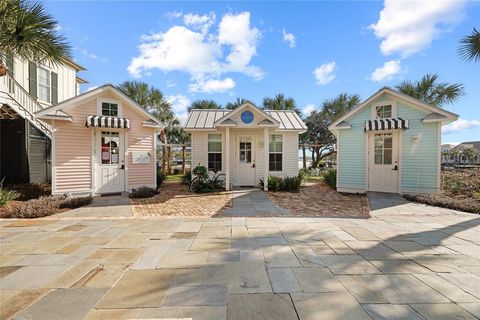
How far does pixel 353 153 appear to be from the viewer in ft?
34.2

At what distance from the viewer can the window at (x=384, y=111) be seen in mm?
9865

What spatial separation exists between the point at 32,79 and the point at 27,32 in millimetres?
6463

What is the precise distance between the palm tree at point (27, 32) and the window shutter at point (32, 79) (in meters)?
5.17

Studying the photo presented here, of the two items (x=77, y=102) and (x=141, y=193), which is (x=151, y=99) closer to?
(x=77, y=102)

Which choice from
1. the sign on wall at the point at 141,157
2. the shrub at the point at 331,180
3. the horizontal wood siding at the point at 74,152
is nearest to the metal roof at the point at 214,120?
the sign on wall at the point at 141,157

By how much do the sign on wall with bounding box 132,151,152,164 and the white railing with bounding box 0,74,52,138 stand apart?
3.62 meters

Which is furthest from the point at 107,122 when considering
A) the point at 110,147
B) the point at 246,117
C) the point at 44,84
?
the point at 44,84

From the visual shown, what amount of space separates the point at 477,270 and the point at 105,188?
Result: 10554 millimetres

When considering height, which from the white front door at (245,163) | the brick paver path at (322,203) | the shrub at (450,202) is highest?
the white front door at (245,163)

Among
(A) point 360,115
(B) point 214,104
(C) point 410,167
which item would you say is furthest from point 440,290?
(B) point 214,104

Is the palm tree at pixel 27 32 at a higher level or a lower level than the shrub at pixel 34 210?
higher

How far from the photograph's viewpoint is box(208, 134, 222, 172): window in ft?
37.7

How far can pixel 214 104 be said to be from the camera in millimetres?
20375

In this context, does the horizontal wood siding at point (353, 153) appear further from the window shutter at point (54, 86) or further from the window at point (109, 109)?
the window shutter at point (54, 86)
